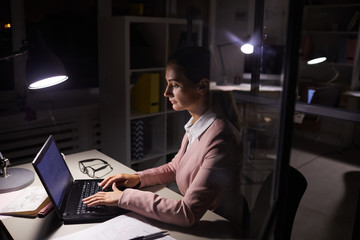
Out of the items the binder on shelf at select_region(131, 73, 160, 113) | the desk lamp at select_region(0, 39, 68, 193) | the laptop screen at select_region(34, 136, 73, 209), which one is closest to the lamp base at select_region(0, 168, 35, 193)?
the desk lamp at select_region(0, 39, 68, 193)

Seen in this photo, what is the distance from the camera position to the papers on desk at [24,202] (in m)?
1.26

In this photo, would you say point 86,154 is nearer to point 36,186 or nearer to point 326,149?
point 36,186

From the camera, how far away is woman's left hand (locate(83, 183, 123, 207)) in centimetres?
125

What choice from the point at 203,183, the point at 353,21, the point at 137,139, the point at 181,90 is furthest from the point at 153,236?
the point at 353,21

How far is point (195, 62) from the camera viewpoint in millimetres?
1113

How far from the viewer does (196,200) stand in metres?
1.13

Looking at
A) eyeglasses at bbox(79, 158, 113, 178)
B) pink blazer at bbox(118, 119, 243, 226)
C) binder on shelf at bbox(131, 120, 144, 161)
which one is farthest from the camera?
binder on shelf at bbox(131, 120, 144, 161)

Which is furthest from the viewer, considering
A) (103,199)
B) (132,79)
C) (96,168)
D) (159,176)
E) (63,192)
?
(132,79)

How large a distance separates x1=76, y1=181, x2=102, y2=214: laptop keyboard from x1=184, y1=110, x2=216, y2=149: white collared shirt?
45cm

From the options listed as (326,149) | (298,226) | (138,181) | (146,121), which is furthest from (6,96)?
(326,149)

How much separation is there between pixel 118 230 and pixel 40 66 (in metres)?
0.71

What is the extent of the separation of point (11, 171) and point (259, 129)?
1312 millimetres

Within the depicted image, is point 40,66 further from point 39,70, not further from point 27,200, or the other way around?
point 27,200

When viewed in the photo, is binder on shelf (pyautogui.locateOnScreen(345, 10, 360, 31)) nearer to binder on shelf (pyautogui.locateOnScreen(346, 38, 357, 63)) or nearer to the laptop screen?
binder on shelf (pyautogui.locateOnScreen(346, 38, 357, 63))
